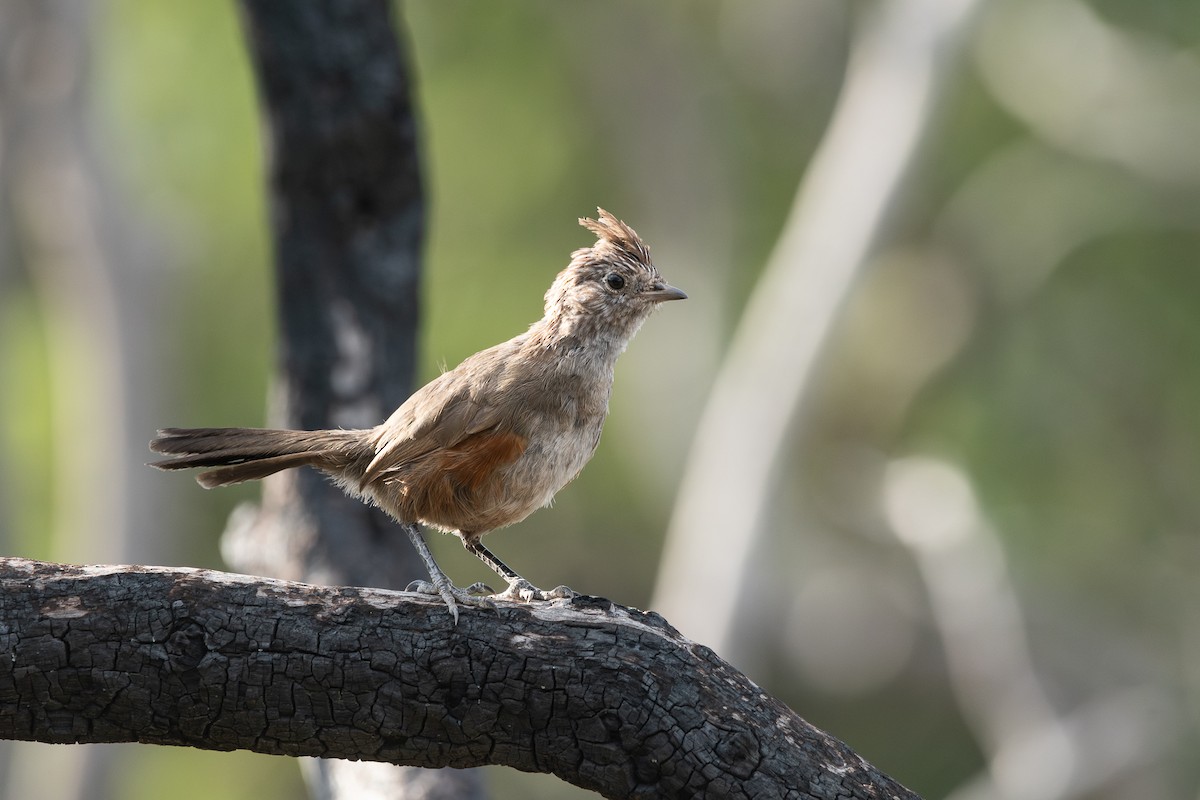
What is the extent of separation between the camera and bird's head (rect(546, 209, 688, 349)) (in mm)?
4016

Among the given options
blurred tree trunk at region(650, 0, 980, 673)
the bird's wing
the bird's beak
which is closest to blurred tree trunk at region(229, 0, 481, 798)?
the bird's wing

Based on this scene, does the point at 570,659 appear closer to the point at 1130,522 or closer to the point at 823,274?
the point at 823,274

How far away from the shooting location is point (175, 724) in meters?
2.99

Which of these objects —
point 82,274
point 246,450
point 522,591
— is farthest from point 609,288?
point 82,274

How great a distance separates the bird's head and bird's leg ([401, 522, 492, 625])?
0.80 metres

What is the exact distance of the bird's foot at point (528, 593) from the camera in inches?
134

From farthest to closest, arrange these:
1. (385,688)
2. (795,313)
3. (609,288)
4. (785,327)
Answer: (785,327), (795,313), (609,288), (385,688)

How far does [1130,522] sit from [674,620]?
246 inches

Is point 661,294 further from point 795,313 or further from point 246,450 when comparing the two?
point 795,313

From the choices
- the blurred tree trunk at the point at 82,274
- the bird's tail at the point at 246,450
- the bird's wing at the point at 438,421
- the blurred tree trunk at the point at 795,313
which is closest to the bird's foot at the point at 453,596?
the bird's wing at the point at 438,421

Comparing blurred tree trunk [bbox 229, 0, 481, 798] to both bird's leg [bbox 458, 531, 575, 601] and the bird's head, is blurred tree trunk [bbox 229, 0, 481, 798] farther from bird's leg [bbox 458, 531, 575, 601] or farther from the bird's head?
the bird's head

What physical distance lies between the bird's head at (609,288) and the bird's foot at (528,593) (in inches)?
33.2

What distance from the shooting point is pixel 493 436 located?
11.9 feet

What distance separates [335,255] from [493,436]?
2.47m
